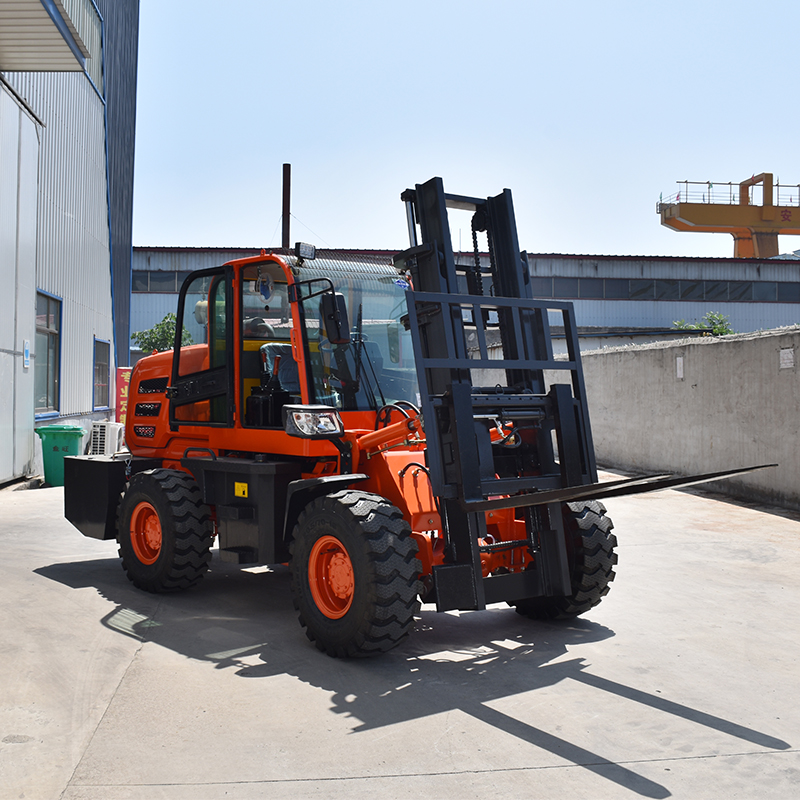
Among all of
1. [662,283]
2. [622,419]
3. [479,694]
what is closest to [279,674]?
[479,694]

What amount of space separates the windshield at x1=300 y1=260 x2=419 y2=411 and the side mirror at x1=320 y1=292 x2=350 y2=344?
1.16 feet

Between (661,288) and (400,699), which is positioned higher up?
(661,288)

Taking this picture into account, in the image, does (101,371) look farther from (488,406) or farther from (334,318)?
(488,406)

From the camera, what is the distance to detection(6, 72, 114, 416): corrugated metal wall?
585 inches

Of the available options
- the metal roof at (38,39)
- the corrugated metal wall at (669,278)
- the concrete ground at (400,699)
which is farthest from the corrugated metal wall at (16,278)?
the corrugated metal wall at (669,278)

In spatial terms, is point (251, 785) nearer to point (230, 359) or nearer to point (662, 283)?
point (230, 359)

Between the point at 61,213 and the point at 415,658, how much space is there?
44.6 ft

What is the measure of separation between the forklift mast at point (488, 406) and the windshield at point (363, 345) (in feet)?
1.72

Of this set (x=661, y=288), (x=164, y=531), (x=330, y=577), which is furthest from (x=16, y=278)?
(x=661, y=288)

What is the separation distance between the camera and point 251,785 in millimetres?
3488

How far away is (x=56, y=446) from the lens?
13430mm

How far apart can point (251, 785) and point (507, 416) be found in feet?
9.14

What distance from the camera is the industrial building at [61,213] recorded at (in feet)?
41.1

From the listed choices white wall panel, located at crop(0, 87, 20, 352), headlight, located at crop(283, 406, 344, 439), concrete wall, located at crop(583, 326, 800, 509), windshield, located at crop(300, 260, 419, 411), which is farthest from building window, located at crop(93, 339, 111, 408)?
headlight, located at crop(283, 406, 344, 439)
